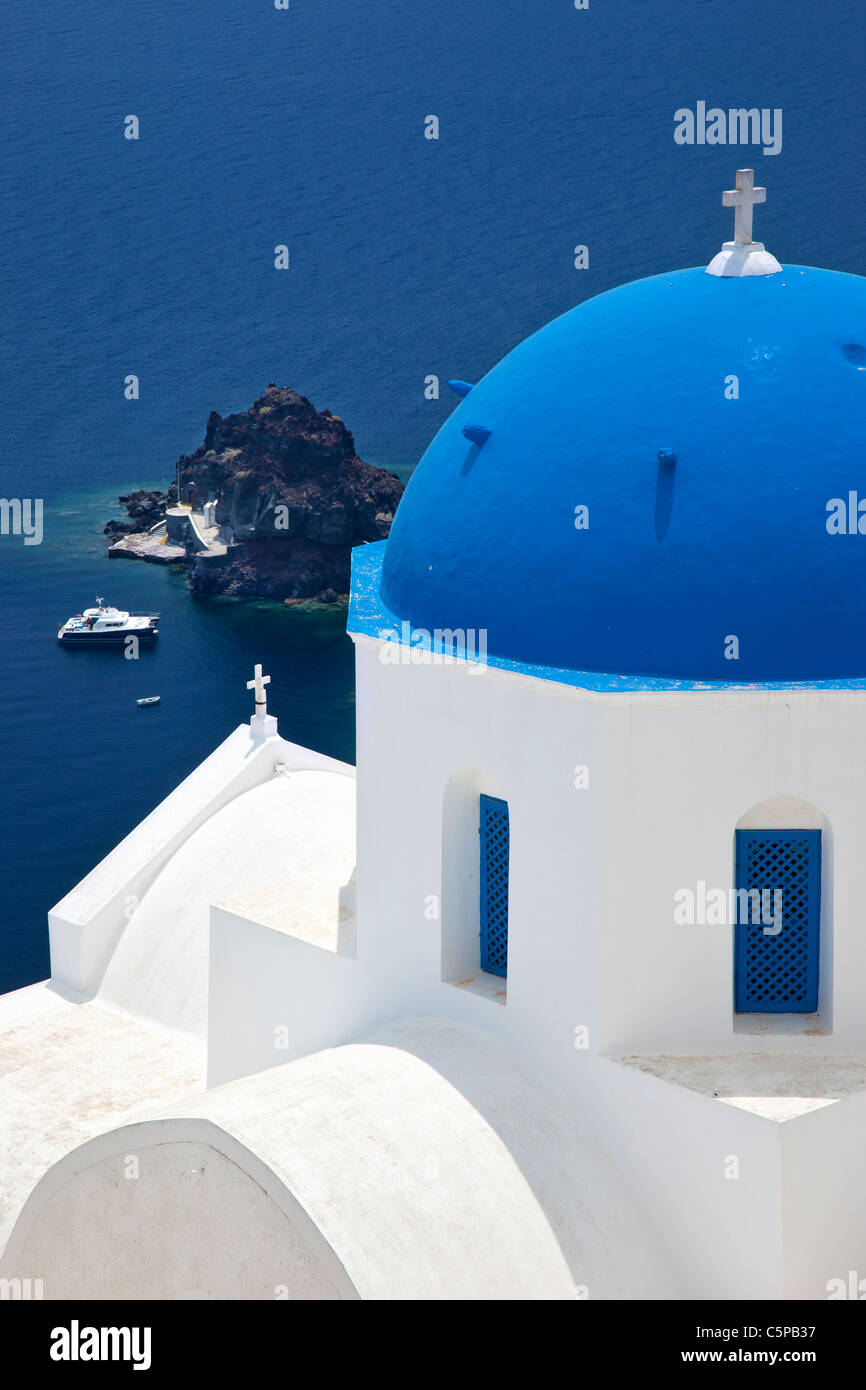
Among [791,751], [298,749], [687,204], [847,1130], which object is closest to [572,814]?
[791,751]

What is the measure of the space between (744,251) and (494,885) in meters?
4.76

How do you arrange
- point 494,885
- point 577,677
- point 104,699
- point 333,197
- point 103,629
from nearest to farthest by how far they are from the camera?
point 577,677, point 494,885, point 104,699, point 103,629, point 333,197

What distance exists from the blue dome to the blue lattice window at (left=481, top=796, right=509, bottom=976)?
132cm

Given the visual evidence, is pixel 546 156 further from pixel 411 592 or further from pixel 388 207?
pixel 411 592

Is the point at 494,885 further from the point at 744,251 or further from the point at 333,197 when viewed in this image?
the point at 333,197

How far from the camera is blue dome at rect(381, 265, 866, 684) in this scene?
34.4 ft

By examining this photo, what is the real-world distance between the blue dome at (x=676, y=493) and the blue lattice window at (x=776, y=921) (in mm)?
1273

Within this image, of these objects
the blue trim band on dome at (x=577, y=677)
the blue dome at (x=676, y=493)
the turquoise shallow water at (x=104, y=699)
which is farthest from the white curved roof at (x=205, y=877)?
the turquoise shallow water at (x=104, y=699)

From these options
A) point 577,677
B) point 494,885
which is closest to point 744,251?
point 577,677

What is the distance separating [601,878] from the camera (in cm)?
1086

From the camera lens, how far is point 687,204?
8188cm

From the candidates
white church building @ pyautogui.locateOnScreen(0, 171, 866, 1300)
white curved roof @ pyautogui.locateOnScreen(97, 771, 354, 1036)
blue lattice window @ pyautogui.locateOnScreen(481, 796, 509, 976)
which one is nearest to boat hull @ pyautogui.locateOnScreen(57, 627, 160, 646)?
white curved roof @ pyautogui.locateOnScreen(97, 771, 354, 1036)

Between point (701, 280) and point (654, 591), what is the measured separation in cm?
Result: 246

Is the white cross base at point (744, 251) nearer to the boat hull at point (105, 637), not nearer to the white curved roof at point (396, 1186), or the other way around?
the white curved roof at point (396, 1186)
